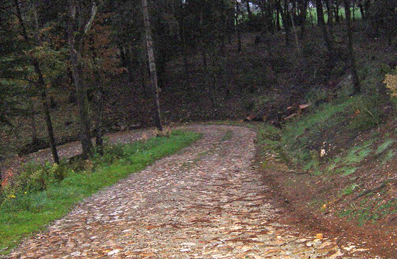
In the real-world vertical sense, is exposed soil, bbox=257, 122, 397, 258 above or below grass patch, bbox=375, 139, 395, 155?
below

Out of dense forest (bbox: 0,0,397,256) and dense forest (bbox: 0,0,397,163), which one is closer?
dense forest (bbox: 0,0,397,256)

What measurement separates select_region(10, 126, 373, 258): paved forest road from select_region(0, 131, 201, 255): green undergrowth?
1.54 feet

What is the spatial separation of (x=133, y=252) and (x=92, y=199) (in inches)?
201

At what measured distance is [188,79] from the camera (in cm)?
4062

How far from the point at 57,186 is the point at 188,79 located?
98.0 feet

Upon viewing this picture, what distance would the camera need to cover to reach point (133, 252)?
5758 millimetres

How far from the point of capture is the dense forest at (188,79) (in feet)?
46.4

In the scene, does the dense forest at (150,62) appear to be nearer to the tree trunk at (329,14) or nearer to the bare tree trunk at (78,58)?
the bare tree trunk at (78,58)

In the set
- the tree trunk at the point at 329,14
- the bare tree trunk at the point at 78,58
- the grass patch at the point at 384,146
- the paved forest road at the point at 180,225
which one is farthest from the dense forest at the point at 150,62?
the grass patch at the point at 384,146

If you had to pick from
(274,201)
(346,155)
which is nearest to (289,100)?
(346,155)

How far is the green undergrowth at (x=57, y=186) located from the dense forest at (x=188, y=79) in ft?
6.34

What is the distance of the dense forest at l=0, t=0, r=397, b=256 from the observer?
14.1m

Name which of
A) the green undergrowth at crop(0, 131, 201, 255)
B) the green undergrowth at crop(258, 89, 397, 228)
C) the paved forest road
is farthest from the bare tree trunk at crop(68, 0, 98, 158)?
the green undergrowth at crop(258, 89, 397, 228)

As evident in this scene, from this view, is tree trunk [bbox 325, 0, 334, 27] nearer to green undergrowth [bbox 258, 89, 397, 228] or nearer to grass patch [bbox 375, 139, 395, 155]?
green undergrowth [bbox 258, 89, 397, 228]
